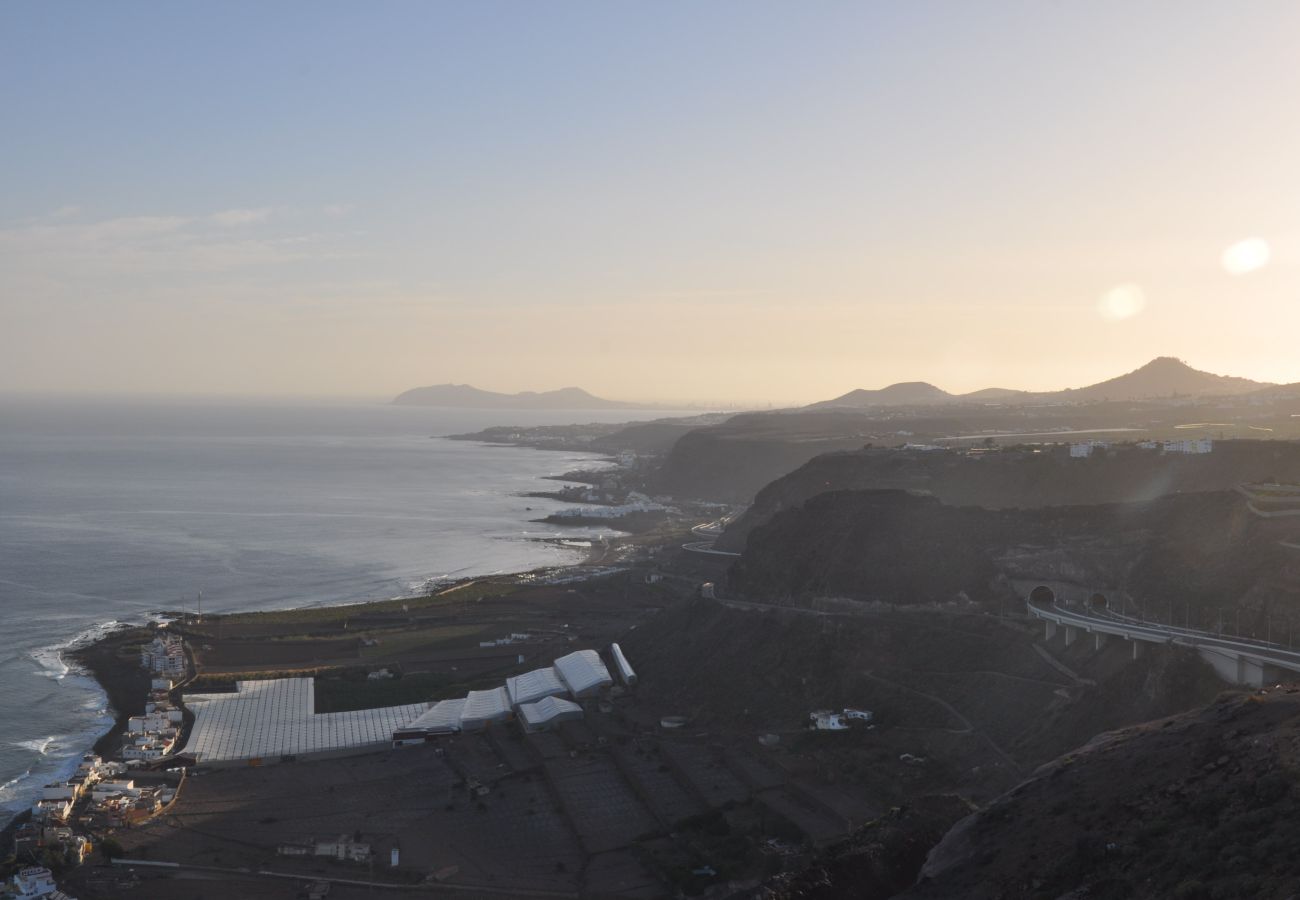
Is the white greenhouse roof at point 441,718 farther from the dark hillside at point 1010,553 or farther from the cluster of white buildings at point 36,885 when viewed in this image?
the dark hillside at point 1010,553

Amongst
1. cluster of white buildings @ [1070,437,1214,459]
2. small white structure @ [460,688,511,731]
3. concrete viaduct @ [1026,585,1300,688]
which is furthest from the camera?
cluster of white buildings @ [1070,437,1214,459]

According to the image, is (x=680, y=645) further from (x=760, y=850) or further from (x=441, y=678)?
(x=760, y=850)

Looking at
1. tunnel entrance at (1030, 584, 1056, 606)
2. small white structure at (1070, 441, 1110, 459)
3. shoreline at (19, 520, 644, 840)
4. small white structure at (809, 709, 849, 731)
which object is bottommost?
shoreline at (19, 520, 644, 840)

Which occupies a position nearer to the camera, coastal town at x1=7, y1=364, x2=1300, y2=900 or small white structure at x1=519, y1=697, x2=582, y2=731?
coastal town at x1=7, y1=364, x2=1300, y2=900

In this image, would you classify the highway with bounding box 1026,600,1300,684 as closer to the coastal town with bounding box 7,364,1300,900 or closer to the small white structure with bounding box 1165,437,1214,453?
the coastal town with bounding box 7,364,1300,900

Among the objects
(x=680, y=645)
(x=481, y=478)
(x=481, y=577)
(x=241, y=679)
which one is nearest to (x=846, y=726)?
(x=680, y=645)

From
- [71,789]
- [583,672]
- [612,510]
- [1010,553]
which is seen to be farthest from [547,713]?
[612,510]

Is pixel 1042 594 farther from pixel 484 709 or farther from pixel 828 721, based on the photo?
pixel 484 709

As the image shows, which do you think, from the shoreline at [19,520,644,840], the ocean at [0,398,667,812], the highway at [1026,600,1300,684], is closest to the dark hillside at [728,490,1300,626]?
the highway at [1026,600,1300,684]
